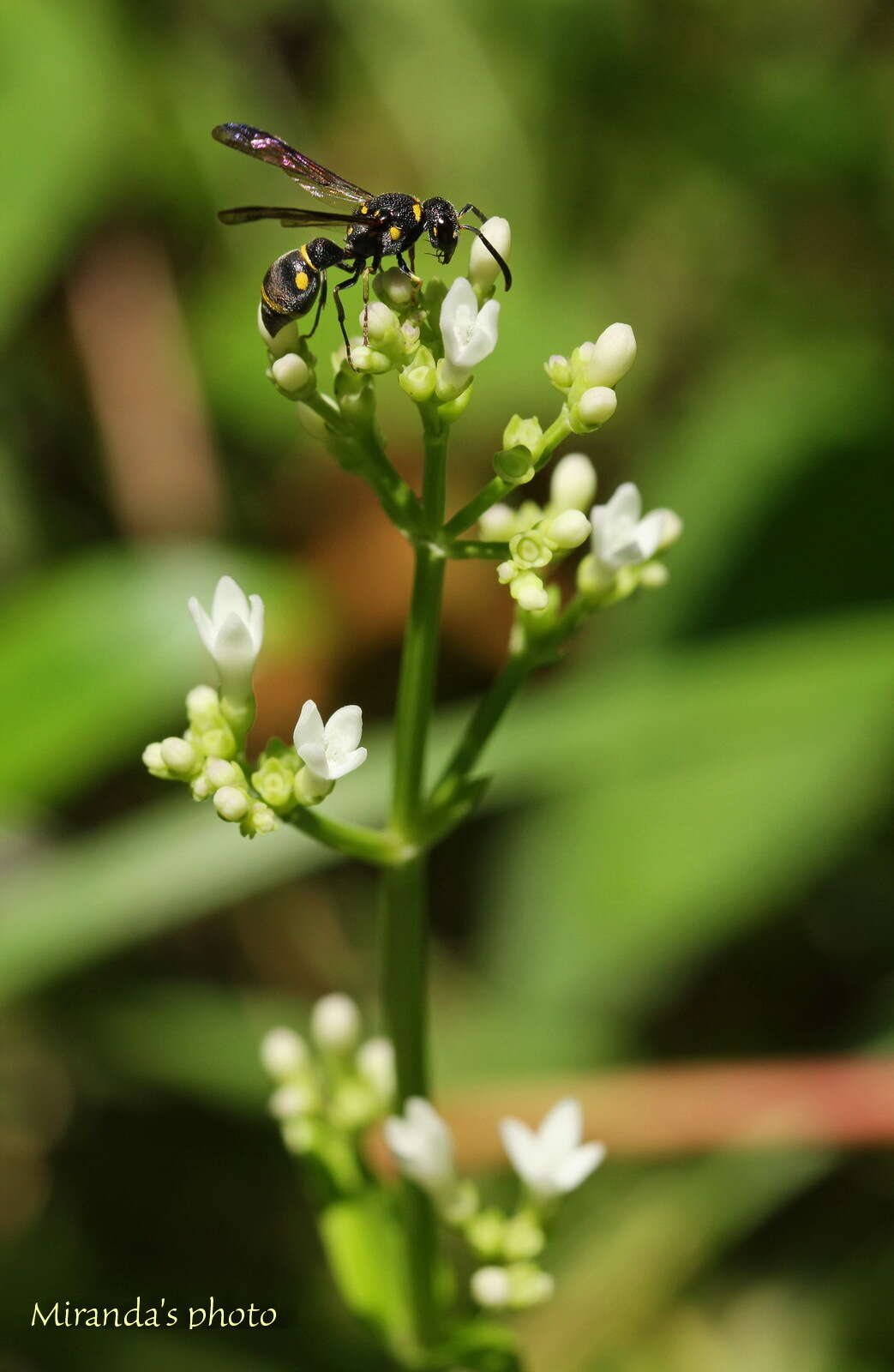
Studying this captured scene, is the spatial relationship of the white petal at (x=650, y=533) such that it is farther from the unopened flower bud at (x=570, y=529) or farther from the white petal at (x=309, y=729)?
the white petal at (x=309, y=729)

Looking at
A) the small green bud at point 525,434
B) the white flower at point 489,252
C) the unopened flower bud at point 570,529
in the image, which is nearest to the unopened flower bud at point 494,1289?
the unopened flower bud at point 570,529

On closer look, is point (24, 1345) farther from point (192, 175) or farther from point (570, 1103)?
point (192, 175)

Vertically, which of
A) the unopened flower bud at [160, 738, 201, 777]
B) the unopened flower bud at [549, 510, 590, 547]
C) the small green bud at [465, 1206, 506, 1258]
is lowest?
the small green bud at [465, 1206, 506, 1258]

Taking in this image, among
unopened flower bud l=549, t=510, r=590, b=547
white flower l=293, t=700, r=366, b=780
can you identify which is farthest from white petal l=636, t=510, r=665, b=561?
white flower l=293, t=700, r=366, b=780

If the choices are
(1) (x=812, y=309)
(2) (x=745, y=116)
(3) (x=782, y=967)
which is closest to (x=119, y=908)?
(3) (x=782, y=967)

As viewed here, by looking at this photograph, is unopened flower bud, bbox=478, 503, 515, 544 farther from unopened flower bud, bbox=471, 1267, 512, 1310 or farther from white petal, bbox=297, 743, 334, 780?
unopened flower bud, bbox=471, 1267, 512, 1310

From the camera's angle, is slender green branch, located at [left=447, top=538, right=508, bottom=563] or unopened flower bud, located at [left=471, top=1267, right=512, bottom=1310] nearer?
slender green branch, located at [left=447, top=538, right=508, bottom=563]
